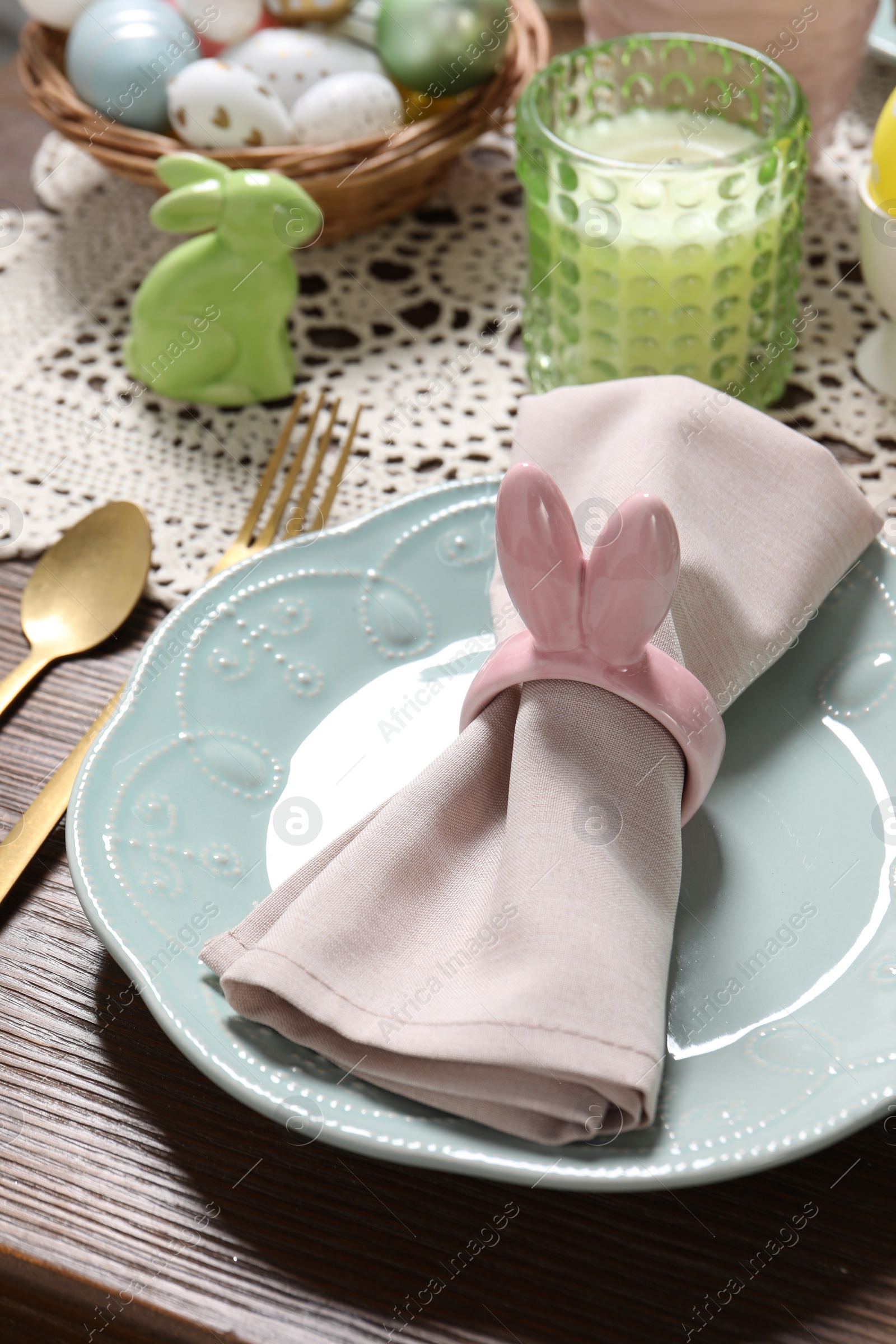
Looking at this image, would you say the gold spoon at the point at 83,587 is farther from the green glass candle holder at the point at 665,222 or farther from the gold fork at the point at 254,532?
the green glass candle holder at the point at 665,222

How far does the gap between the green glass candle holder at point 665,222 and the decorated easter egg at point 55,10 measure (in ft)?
1.12

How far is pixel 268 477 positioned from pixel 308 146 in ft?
0.78

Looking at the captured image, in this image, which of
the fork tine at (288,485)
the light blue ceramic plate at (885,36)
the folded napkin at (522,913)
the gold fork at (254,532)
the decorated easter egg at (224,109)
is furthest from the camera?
the light blue ceramic plate at (885,36)

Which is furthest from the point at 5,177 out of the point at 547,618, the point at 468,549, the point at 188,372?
the point at 547,618

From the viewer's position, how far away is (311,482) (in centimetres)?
61

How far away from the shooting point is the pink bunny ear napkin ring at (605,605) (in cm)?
35

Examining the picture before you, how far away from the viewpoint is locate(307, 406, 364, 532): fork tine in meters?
0.61

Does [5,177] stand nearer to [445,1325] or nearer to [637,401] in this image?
[637,401]

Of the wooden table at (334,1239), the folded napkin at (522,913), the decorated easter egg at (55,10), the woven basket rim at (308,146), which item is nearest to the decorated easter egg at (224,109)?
the woven basket rim at (308,146)

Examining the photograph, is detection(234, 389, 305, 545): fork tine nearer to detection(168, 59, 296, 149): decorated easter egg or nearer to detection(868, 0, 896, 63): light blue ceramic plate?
detection(168, 59, 296, 149): decorated easter egg

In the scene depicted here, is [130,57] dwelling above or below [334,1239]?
above

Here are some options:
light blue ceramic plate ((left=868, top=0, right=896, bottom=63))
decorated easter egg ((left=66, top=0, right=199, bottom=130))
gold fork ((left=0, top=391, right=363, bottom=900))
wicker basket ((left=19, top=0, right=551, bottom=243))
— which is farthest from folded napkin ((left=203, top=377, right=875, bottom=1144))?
light blue ceramic plate ((left=868, top=0, right=896, bottom=63))

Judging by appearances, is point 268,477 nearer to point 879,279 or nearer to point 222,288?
point 222,288

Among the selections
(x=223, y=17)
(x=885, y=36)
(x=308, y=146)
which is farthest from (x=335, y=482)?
(x=885, y=36)
